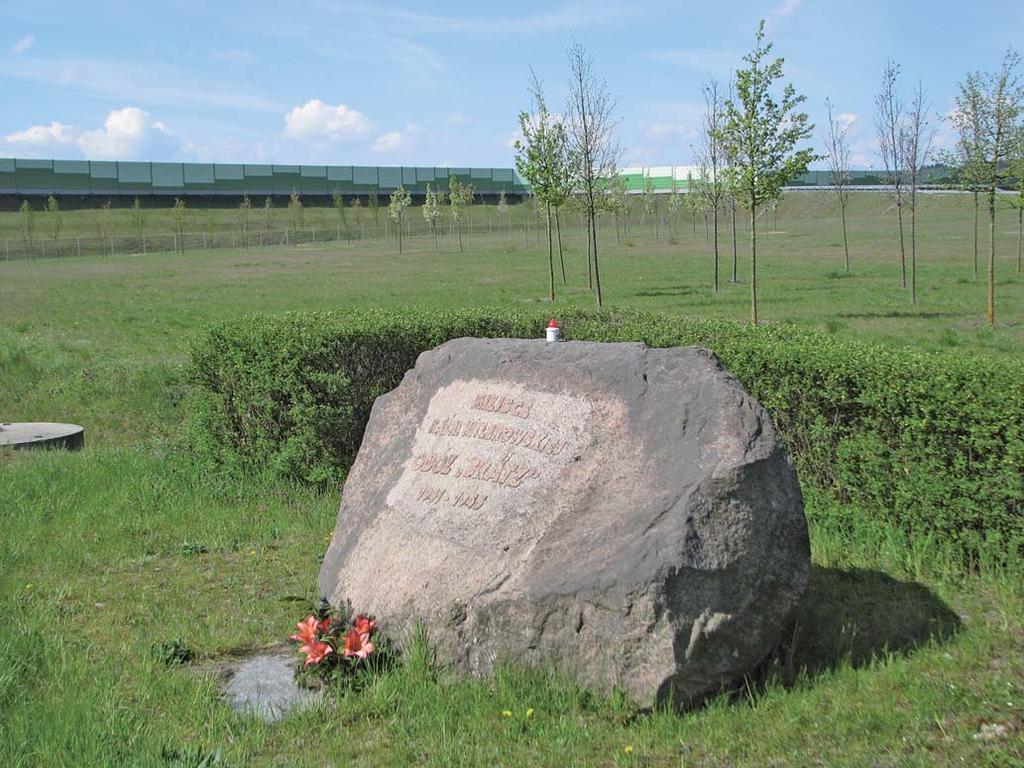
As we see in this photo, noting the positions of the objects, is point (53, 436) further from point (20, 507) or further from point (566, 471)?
→ point (566, 471)

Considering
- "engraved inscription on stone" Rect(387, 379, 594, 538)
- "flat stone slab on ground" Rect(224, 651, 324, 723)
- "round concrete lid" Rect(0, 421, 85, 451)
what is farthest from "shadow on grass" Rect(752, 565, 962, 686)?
→ "round concrete lid" Rect(0, 421, 85, 451)

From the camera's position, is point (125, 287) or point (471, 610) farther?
point (125, 287)

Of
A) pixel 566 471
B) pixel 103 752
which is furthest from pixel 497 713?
pixel 103 752

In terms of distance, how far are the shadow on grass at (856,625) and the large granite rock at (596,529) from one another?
0.36 m

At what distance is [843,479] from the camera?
6551 millimetres

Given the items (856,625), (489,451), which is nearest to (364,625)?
(489,451)

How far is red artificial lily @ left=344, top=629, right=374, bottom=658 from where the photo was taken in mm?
4785

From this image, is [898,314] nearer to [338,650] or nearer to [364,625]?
[364,625]

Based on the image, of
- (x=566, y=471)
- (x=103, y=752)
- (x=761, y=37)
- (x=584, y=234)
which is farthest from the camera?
(x=584, y=234)

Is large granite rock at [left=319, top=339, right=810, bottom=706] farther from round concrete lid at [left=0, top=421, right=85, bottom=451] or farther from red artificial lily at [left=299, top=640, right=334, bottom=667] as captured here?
round concrete lid at [left=0, top=421, right=85, bottom=451]

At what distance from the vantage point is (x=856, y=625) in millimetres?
5172

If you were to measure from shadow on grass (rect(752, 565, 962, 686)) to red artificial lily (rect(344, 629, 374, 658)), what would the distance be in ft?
6.23

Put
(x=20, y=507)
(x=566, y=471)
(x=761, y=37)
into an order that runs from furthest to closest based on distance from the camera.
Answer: (x=761, y=37)
(x=20, y=507)
(x=566, y=471)

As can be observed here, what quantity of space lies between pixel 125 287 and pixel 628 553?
113ft
